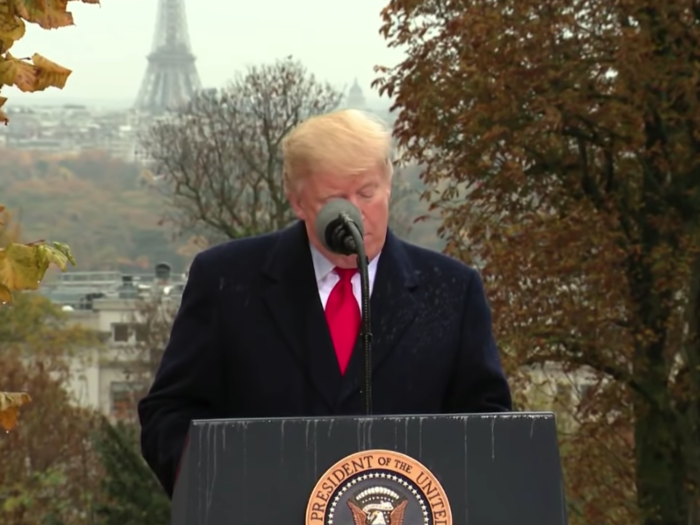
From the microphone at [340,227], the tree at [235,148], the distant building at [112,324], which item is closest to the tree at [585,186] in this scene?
the microphone at [340,227]

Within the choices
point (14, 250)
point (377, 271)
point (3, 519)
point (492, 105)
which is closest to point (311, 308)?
point (377, 271)

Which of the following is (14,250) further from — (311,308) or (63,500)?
(63,500)

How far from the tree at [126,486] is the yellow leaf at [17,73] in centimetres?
2598

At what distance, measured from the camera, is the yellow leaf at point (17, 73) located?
5.04 metres

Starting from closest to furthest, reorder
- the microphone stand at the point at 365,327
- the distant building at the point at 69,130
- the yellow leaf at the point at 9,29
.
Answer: the microphone stand at the point at 365,327 < the yellow leaf at the point at 9,29 < the distant building at the point at 69,130

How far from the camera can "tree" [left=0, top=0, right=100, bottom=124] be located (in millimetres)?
5020

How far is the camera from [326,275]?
4266 mm

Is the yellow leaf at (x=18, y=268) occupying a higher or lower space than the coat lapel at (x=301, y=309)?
higher

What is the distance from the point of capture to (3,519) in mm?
49562

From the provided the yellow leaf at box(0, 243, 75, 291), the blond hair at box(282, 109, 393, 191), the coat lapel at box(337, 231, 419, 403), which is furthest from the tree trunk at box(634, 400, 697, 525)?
the blond hair at box(282, 109, 393, 191)

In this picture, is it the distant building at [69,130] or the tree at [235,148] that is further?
the distant building at [69,130]

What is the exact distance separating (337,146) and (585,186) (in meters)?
16.5

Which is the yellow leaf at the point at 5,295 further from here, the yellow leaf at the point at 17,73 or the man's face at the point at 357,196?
the man's face at the point at 357,196

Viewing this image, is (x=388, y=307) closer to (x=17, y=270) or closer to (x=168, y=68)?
(x=17, y=270)
